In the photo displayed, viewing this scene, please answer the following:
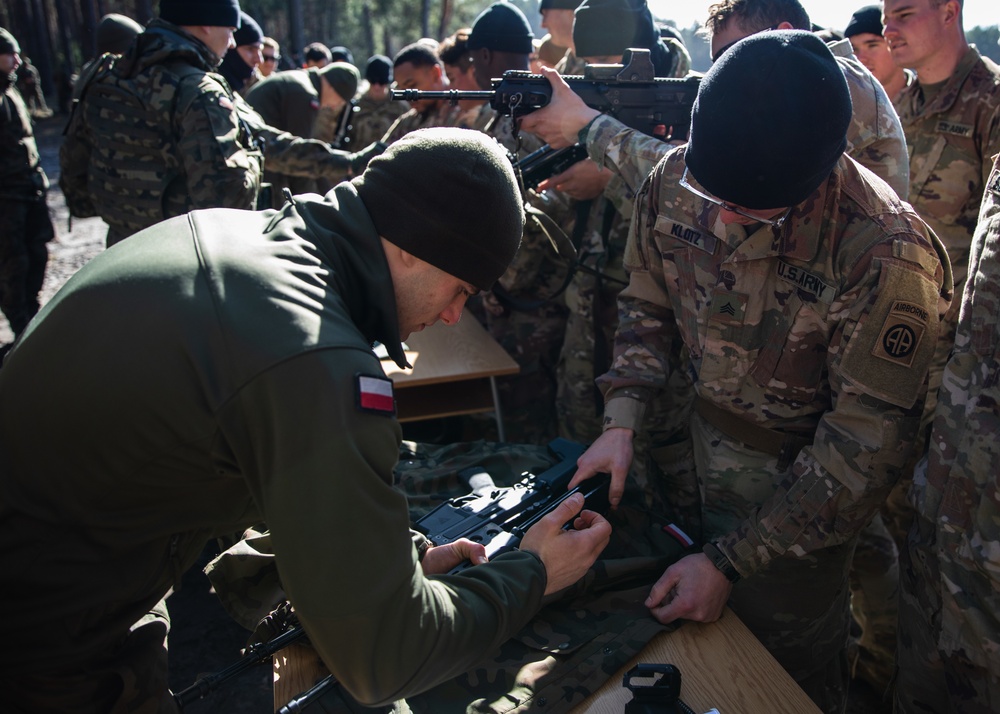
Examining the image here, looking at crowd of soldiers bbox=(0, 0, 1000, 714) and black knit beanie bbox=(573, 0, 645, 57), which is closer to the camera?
crowd of soldiers bbox=(0, 0, 1000, 714)

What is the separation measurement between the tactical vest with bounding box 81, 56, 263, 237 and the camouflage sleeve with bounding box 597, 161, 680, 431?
7.43ft

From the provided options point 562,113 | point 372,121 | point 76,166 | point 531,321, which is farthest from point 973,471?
point 372,121

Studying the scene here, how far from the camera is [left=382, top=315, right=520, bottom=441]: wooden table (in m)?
3.36

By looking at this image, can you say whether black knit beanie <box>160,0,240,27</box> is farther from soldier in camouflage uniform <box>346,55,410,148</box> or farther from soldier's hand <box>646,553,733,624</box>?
soldier in camouflage uniform <box>346,55,410,148</box>

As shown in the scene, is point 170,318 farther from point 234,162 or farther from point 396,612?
point 234,162

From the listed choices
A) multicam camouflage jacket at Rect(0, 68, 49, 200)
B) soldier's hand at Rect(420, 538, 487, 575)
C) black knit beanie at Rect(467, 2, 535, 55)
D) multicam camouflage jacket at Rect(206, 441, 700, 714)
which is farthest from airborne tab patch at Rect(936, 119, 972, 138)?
multicam camouflage jacket at Rect(0, 68, 49, 200)

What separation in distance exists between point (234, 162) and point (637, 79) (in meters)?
1.89

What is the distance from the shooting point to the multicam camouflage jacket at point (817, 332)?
5.55 feet

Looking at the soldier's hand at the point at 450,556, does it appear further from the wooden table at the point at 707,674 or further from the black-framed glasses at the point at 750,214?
the black-framed glasses at the point at 750,214

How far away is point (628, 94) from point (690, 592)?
1.99m

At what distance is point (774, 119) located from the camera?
1.56 m

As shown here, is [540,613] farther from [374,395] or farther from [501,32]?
[501,32]

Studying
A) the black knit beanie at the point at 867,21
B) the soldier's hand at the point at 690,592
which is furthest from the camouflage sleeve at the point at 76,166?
the black knit beanie at the point at 867,21

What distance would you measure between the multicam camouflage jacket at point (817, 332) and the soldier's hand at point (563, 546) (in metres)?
0.37
